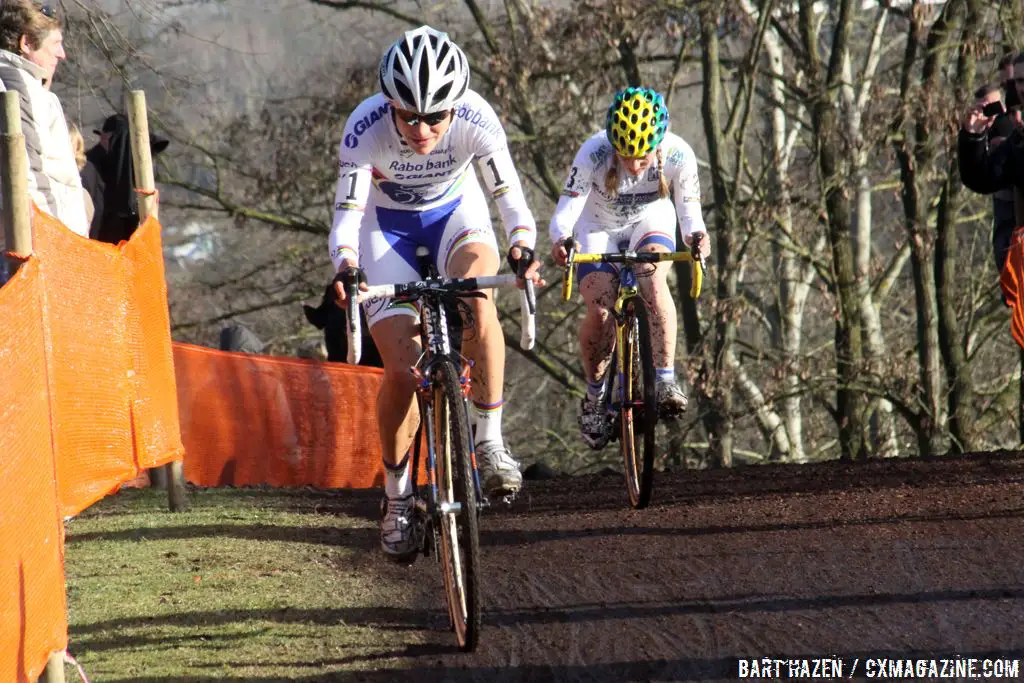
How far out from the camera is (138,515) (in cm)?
929

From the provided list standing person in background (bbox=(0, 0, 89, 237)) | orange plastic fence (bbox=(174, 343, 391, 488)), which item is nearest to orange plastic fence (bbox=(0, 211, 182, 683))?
standing person in background (bbox=(0, 0, 89, 237))

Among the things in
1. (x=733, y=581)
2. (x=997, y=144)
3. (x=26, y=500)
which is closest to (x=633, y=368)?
(x=733, y=581)

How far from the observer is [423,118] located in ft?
19.8

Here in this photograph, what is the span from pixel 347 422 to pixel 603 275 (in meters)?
3.81

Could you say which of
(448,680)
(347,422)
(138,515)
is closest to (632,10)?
(347,422)

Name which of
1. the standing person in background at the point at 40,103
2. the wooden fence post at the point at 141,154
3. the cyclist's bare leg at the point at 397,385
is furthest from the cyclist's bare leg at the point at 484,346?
the wooden fence post at the point at 141,154

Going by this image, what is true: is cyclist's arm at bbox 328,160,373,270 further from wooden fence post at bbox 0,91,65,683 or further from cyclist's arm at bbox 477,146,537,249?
wooden fence post at bbox 0,91,65,683

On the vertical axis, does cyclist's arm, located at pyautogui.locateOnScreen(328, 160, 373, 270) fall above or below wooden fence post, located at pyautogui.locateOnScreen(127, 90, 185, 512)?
below

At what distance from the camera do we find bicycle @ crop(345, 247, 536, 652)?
215 inches

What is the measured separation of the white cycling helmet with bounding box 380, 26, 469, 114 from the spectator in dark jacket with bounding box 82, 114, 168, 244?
12.9 feet

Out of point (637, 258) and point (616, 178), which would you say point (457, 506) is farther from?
point (616, 178)

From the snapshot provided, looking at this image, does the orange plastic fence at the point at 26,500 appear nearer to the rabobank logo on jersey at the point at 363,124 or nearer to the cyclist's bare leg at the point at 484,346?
the rabobank logo on jersey at the point at 363,124

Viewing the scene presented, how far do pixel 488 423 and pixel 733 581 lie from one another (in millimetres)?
1521

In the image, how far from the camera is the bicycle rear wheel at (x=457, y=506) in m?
5.40
